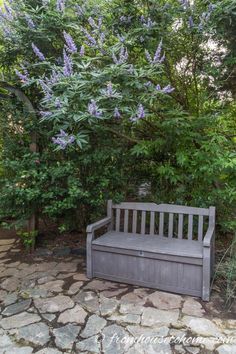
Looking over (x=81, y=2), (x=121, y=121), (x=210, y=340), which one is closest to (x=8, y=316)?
(x=210, y=340)

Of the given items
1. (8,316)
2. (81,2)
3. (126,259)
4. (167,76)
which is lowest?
(8,316)

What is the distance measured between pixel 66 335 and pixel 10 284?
104 centimetres

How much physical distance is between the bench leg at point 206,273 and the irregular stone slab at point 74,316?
3.27ft

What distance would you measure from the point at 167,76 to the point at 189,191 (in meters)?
1.39

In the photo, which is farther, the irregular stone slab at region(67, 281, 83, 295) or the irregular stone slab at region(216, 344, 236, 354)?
the irregular stone slab at region(67, 281, 83, 295)

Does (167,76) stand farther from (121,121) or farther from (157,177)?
(157,177)

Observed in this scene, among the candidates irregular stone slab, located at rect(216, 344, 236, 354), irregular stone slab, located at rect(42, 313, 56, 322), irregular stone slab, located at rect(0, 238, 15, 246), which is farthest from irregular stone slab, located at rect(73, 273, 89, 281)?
irregular stone slab, located at rect(0, 238, 15, 246)

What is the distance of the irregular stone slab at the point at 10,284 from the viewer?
102 inches

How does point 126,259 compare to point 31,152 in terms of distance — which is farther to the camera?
point 31,152

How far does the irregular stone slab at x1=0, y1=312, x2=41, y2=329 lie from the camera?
6.61 feet

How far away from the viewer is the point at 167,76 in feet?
10.6

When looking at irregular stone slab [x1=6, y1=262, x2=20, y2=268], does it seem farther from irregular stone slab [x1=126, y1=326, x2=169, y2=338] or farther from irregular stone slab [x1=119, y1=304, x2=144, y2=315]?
irregular stone slab [x1=126, y1=326, x2=169, y2=338]

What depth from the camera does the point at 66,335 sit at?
74.3 inches

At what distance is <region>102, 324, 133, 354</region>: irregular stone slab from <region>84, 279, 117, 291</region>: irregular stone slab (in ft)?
1.89
